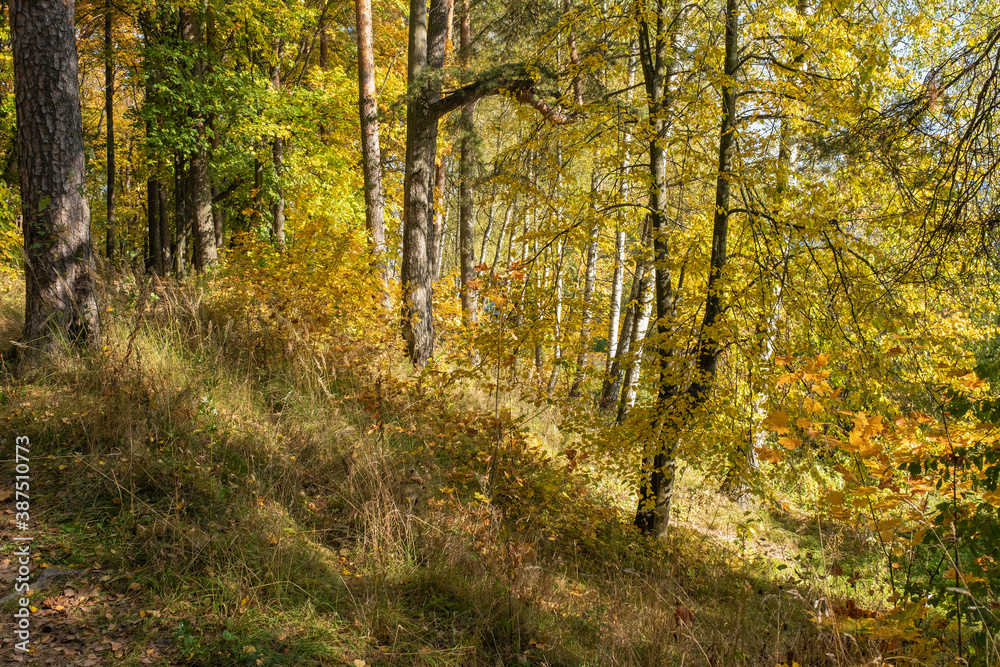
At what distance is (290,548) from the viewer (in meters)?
3.09

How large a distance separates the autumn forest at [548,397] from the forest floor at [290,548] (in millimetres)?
22

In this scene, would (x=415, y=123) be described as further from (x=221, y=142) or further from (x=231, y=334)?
(x=221, y=142)

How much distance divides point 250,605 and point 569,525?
10.6ft

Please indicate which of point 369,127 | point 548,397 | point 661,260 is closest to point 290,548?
point 548,397

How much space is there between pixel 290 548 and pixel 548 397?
3.09 m

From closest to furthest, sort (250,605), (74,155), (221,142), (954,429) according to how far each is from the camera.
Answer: (250,605)
(954,429)
(74,155)
(221,142)

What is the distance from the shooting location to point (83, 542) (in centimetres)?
278

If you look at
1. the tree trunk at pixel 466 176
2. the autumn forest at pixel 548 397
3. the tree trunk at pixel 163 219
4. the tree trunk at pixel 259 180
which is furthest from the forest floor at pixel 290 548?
the tree trunk at pixel 163 219

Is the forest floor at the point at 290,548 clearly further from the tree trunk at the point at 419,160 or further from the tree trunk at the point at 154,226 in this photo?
the tree trunk at the point at 154,226

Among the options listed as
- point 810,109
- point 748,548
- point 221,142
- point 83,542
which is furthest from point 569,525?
point 221,142

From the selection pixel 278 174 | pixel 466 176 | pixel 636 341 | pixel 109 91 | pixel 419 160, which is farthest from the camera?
pixel 109 91

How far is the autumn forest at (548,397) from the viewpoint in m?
2.62

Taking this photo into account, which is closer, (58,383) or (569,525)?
(58,383)

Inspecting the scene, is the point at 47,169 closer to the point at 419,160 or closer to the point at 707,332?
the point at 419,160
